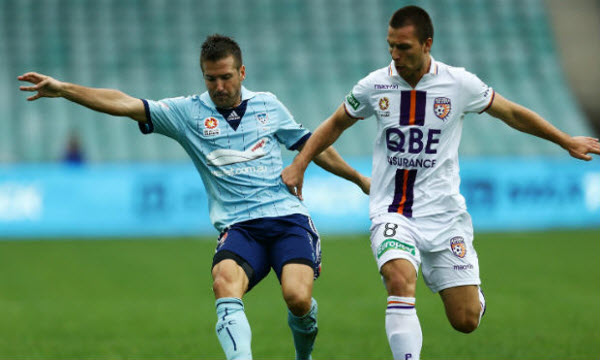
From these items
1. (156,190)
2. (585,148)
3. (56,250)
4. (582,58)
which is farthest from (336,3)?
(585,148)

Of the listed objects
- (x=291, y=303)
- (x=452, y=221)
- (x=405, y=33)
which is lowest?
(x=291, y=303)

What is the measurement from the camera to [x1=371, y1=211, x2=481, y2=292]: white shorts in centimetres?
565

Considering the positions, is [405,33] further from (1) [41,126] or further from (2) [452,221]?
(1) [41,126]

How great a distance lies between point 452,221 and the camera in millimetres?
5930

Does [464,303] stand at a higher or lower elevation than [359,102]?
lower

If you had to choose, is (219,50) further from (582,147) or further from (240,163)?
(582,147)

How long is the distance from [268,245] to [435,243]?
113 centimetres

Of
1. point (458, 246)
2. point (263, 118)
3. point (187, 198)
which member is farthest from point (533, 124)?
point (187, 198)

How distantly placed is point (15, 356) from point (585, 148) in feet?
15.0

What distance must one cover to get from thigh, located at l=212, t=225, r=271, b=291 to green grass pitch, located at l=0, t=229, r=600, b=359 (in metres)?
1.39

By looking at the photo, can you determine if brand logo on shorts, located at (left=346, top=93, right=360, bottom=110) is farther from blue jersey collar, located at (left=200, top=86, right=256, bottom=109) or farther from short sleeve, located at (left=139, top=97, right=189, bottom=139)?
short sleeve, located at (left=139, top=97, right=189, bottom=139)

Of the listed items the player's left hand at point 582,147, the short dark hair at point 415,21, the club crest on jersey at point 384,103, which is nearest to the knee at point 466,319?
the player's left hand at point 582,147

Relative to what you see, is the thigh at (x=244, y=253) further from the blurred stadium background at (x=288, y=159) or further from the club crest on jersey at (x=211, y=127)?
the blurred stadium background at (x=288, y=159)

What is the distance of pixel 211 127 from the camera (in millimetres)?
6137
